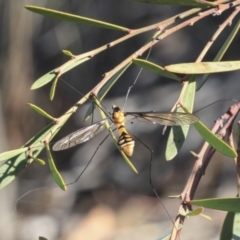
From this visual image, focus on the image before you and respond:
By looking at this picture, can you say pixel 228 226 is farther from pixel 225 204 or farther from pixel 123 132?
pixel 123 132

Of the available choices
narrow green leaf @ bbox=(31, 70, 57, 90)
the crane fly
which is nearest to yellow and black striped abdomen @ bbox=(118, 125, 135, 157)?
the crane fly

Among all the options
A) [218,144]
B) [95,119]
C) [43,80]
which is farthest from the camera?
[95,119]

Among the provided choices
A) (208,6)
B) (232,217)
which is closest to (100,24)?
(208,6)

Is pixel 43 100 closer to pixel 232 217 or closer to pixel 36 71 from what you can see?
pixel 36 71

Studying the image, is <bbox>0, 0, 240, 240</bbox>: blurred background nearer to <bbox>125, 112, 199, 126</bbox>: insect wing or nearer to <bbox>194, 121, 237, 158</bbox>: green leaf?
<bbox>125, 112, 199, 126</bbox>: insect wing

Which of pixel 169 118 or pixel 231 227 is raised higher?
pixel 169 118

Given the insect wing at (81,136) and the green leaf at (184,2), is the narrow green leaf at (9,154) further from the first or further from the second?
the green leaf at (184,2)

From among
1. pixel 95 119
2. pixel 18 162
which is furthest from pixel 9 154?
pixel 95 119
